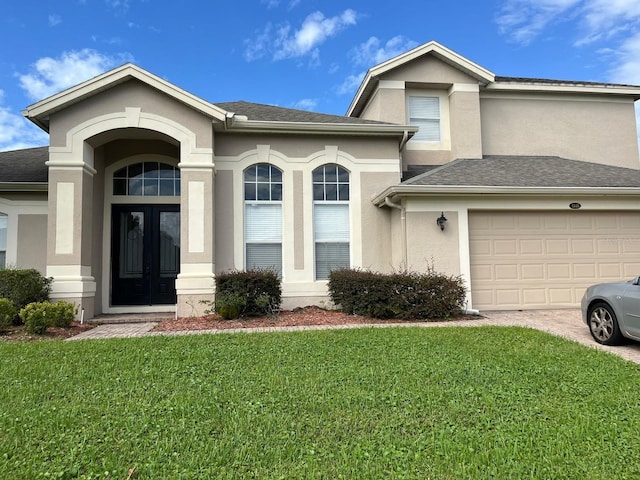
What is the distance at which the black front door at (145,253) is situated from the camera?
10836 mm

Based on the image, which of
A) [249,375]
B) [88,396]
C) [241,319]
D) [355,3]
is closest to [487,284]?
[241,319]

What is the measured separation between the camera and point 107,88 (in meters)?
9.51

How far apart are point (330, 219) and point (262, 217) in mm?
1772

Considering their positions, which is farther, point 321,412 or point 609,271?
point 609,271

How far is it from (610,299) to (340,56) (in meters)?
15.6

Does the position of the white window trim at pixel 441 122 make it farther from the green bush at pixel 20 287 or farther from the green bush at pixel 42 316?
the green bush at pixel 20 287

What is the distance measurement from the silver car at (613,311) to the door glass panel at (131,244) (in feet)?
32.7

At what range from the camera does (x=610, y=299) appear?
20.9 feet

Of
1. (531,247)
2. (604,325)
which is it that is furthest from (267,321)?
(531,247)

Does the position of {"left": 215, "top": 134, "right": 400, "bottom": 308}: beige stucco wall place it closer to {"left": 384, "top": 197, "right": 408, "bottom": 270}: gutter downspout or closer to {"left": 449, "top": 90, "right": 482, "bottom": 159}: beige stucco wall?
{"left": 384, "top": 197, "right": 408, "bottom": 270}: gutter downspout

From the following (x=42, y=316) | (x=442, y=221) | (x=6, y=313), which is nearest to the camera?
(x=42, y=316)

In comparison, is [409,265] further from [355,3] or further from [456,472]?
[355,3]

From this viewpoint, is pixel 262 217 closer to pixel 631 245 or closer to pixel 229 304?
pixel 229 304

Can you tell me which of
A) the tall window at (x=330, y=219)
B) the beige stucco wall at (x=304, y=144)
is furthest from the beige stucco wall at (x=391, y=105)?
the tall window at (x=330, y=219)
